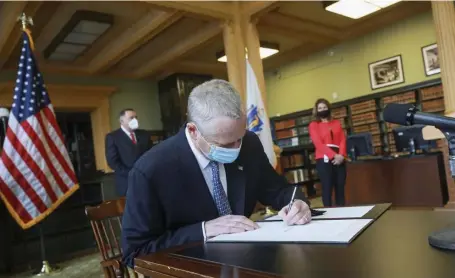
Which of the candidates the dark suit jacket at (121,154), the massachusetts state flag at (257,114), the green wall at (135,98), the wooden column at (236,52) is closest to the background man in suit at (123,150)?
the dark suit jacket at (121,154)

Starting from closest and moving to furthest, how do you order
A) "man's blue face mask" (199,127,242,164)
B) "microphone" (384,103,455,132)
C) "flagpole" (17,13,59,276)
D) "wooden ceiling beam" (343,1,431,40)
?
1. "microphone" (384,103,455,132)
2. "man's blue face mask" (199,127,242,164)
3. "flagpole" (17,13,59,276)
4. "wooden ceiling beam" (343,1,431,40)

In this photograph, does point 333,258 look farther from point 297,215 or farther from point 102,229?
point 102,229

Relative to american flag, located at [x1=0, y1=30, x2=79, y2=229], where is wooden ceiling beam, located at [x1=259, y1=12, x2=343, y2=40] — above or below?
above

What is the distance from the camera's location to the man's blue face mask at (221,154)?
3.88 feet

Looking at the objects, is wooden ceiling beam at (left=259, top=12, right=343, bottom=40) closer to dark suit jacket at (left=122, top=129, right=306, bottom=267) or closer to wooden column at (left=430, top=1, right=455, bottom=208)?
wooden column at (left=430, top=1, right=455, bottom=208)

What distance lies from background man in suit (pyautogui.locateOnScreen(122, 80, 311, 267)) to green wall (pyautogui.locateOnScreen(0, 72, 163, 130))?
7145 millimetres

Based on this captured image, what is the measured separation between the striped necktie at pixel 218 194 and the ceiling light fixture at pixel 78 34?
473 cm

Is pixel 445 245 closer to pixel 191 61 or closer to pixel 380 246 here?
pixel 380 246

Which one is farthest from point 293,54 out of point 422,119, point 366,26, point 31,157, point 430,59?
point 422,119

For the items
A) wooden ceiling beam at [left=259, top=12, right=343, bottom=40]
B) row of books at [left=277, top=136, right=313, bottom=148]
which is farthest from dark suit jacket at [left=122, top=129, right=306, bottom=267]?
row of books at [left=277, top=136, right=313, bottom=148]

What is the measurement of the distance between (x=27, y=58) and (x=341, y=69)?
6.54 m

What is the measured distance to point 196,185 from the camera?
3.93 feet

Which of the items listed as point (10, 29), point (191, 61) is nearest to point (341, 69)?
point (191, 61)

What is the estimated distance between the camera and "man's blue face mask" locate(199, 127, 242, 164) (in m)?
1.18
